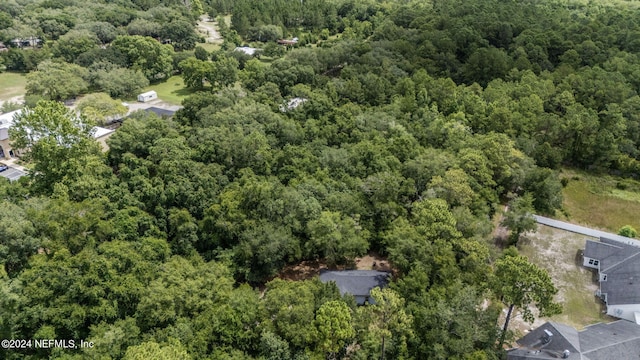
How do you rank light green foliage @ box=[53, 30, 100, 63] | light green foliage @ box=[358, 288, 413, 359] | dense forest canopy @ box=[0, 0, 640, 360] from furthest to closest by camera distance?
light green foliage @ box=[53, 30, 100, 63]
dense forest canopy @ box=[0, 0, 640, 360]
light green foliage @ box=[358, 288, 413, 359]

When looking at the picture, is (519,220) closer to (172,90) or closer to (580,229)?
(580,229)

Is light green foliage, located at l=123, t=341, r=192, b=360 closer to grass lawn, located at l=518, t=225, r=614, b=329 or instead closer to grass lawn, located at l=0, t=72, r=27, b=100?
grass lawn, located at l=518, t=225, r=614, b=329

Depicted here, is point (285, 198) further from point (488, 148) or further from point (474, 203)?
point (488, 148)

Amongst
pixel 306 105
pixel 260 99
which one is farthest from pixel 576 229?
pixel 260 99

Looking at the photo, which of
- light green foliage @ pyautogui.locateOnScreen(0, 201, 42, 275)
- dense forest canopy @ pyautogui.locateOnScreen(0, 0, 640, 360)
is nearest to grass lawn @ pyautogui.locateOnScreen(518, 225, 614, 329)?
dense forest canopy @ pyautogui.locateOnScreen(0, 0, 640, 360)

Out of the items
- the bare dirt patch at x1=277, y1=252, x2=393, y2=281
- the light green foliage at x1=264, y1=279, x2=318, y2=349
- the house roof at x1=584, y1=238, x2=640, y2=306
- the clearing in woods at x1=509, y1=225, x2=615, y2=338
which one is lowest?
the bare dirt patch at x1=277, y1=252, x2=393, y2=281

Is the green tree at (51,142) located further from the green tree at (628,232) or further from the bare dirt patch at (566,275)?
the green tree at (628,232)

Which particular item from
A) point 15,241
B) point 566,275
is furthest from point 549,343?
point 15,241
